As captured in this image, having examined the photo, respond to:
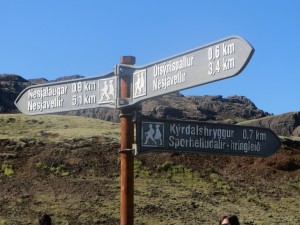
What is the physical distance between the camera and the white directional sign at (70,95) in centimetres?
655

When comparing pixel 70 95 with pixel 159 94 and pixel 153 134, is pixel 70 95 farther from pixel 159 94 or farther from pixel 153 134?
pixel 159 94

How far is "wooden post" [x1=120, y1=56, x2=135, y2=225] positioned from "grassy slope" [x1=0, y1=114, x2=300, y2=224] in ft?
59.7

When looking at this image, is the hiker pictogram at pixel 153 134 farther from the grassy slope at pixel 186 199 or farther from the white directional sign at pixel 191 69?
the grassy slope at pixel 186 199

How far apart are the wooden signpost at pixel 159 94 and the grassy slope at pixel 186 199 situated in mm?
17650

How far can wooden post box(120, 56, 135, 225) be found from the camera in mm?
6137

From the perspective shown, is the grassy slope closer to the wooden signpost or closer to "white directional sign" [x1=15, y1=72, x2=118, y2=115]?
"white directional sign" [x1=15, y1=72, x2=118, y2=115]

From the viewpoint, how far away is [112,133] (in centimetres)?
3797

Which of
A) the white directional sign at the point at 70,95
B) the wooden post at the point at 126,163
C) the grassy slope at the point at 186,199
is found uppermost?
the white directional sign at the point at 70,95

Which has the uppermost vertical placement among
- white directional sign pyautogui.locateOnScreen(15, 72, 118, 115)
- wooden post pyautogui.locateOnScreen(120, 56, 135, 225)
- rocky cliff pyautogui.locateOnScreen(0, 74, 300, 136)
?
rocky cliff pyautogui.locateOnScreen(0, 74, 300, 136)

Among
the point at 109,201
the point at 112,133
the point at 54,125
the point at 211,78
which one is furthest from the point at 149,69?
the point at 54,125

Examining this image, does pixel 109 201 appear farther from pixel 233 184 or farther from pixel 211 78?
pixel 211 78

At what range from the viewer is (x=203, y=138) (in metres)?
6.52

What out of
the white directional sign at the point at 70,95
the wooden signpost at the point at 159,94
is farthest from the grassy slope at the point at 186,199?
the wooden signpost at the point at 159,94

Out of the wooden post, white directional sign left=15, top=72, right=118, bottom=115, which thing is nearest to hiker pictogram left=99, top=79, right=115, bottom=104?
white directional sign left=15, top=72, right=118, bottom=115
